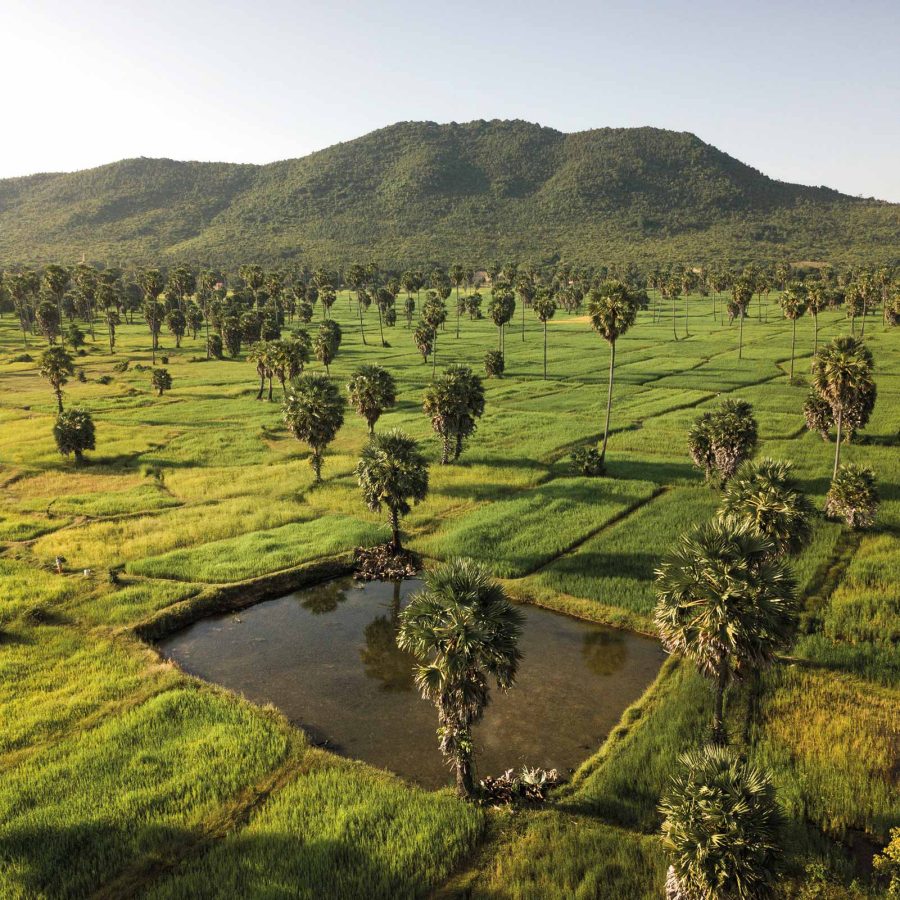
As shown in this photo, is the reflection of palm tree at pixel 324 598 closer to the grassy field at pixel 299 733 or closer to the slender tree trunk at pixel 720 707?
the grassy field at pixel 299 733

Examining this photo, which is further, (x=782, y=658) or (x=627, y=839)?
(x=782, y=658)

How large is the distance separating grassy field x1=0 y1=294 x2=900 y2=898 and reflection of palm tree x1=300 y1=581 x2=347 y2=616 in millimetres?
2687

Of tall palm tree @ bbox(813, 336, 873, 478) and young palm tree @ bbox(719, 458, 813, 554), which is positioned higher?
tall palm tree @ bbox(813, 336, 873, 478)

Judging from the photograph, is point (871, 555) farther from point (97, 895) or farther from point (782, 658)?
point (97, 895)

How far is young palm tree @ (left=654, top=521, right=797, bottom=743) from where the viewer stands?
23.2 m

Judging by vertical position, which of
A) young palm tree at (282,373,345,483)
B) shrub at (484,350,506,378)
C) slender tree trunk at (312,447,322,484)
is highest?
shrub at (484,350,506,378)

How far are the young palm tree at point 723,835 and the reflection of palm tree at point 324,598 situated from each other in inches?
1084

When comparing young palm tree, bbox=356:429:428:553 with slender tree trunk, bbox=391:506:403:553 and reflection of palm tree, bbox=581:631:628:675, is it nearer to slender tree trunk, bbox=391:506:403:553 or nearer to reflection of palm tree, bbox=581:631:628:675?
slender tree trunk, bbox=391:506:403:553

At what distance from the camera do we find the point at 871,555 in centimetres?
A: 4388

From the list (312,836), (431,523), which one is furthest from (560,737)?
(431,523)

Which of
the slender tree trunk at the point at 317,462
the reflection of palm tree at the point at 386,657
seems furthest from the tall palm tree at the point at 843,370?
the slender tree trunk at the point at 317,462

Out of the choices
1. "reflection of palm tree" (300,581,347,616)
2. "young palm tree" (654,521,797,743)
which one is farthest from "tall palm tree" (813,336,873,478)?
"reflection of palm tree" (300,581,347,616)

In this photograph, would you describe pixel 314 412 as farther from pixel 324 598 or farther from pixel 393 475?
pixel 324 598

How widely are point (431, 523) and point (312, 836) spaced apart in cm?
3206
